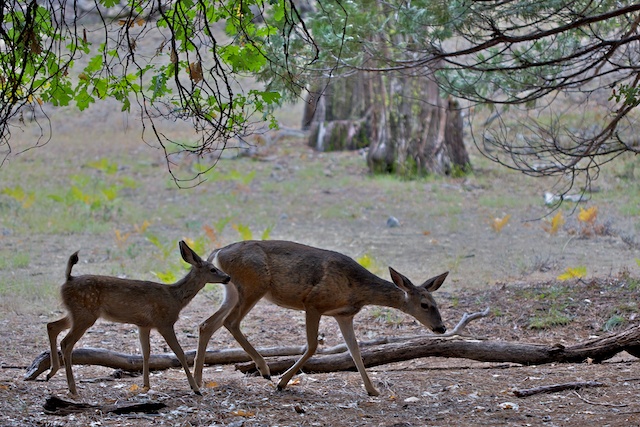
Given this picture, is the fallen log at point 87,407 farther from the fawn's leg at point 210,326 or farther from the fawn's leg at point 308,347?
the fawn's leg at point 308,347

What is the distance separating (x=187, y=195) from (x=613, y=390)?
50.7 feet

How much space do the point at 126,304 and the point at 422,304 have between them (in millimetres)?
2605

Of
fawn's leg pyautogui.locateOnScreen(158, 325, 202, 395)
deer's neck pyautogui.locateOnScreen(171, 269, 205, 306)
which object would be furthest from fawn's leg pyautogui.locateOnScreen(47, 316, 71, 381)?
deer's neck pyautogui.locateOnScreen(171, 269, 205, 306)

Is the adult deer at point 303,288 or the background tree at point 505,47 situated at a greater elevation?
the background tree at point 505,47

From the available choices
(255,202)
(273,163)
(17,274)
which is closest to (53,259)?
(17,274)

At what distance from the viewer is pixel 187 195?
69.1 feet

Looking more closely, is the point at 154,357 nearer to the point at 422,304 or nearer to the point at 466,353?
the point at 422,304

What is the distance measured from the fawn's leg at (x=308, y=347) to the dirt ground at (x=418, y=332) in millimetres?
123

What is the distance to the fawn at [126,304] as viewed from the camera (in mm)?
6738

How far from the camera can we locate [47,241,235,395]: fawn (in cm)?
674

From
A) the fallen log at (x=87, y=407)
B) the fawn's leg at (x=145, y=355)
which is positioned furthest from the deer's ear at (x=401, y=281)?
the fallen log at (x=87, y=407)

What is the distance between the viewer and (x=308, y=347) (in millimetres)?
7250

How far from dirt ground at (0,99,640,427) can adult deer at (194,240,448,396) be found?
1.72 feet

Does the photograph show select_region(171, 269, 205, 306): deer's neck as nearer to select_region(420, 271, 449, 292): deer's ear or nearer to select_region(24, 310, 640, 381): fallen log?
select_region(24, 310, 640, 381): fallen log
